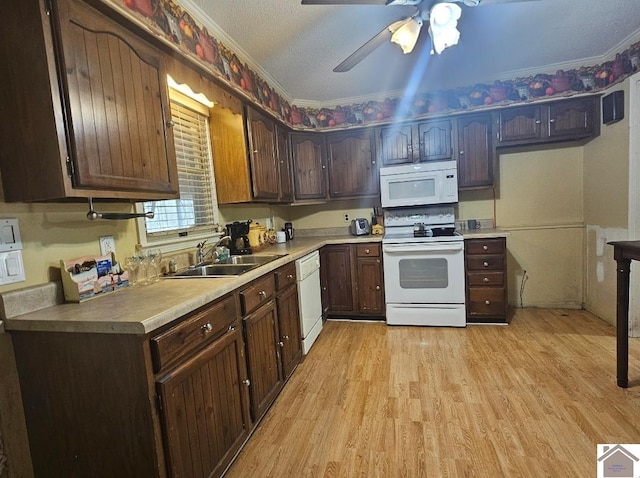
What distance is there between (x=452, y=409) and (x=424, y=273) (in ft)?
4.69

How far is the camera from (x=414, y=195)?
337 cm

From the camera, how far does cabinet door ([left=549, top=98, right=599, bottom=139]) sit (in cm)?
296

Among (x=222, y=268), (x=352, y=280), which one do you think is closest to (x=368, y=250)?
(x=352, y=280)

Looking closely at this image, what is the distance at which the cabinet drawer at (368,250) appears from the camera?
324 cm

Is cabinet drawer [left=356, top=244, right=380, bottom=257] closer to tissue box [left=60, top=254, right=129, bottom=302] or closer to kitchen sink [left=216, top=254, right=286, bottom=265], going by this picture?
kitchen sink [left=216, top=254, right=286, bottom=265]

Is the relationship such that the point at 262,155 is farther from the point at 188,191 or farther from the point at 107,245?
the point at 107,245

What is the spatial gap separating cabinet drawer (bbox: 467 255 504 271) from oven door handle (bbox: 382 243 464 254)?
192 millimetres

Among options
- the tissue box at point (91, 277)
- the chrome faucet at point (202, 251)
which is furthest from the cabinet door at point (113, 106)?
the chrome faucet at point (202, 251)

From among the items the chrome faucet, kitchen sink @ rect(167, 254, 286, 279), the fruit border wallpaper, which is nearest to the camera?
the fruit border wallpaper

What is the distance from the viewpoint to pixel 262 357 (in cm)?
187

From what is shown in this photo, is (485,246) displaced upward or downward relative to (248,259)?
downward

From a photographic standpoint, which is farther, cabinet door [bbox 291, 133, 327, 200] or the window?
cabinet door [bbox 291, 133, 327, 200]

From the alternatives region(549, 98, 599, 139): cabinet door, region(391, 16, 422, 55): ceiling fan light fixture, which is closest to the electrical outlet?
region(391, 16, 422, 55): ceiling fan light fixture

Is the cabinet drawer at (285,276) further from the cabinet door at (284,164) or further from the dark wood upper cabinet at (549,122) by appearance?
the dark wood upper cabinet at (549,122)
